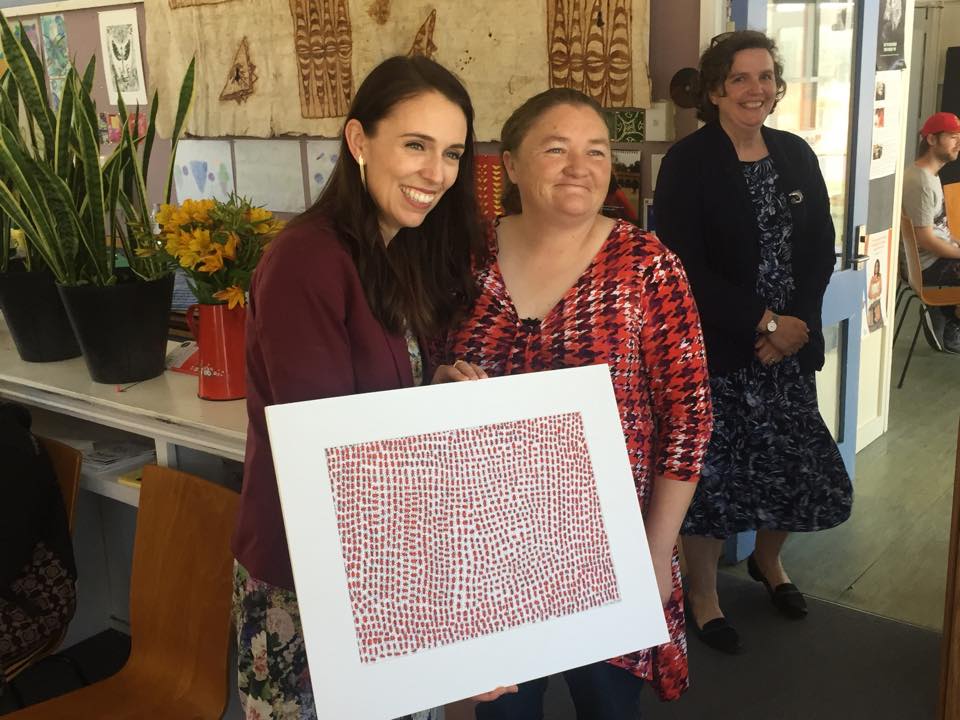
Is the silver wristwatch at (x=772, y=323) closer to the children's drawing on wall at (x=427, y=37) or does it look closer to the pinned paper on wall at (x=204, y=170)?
the children's drawing on wall at (x=427, y=37)

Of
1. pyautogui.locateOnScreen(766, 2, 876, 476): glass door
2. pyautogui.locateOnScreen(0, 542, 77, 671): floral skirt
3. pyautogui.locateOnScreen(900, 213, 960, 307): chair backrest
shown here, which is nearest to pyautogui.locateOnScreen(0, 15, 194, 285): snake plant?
pyautogui.locateOnScreen(0, 542, 77, 671): floral skirt

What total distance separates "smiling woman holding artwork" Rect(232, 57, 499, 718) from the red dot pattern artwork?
0.16m

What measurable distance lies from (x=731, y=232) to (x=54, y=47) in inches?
161

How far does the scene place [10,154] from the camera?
6.51ft

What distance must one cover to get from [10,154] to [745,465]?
6.61 ft

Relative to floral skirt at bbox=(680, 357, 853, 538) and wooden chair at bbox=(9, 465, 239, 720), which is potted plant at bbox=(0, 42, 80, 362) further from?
floral skirt at bbox=(680, 357, 853, 538)

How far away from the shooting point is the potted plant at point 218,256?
1.76 m

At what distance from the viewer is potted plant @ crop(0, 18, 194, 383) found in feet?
6.62

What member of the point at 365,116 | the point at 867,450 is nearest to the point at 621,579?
the point at 365,116

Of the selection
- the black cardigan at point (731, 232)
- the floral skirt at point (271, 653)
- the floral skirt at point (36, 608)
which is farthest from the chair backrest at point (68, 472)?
the black cardigan at point (731, 232)

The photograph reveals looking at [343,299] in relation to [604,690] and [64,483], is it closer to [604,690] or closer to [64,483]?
[604,690]

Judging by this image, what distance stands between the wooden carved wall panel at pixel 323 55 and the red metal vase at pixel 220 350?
196 cm

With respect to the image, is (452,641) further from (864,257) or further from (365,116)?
(864,257)

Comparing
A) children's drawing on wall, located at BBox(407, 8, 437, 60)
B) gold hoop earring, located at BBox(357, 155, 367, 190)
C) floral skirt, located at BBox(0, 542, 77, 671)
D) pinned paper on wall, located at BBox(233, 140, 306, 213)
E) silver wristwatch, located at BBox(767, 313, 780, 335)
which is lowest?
floral skirt, located at BBox(0, 542, 77, 671)
